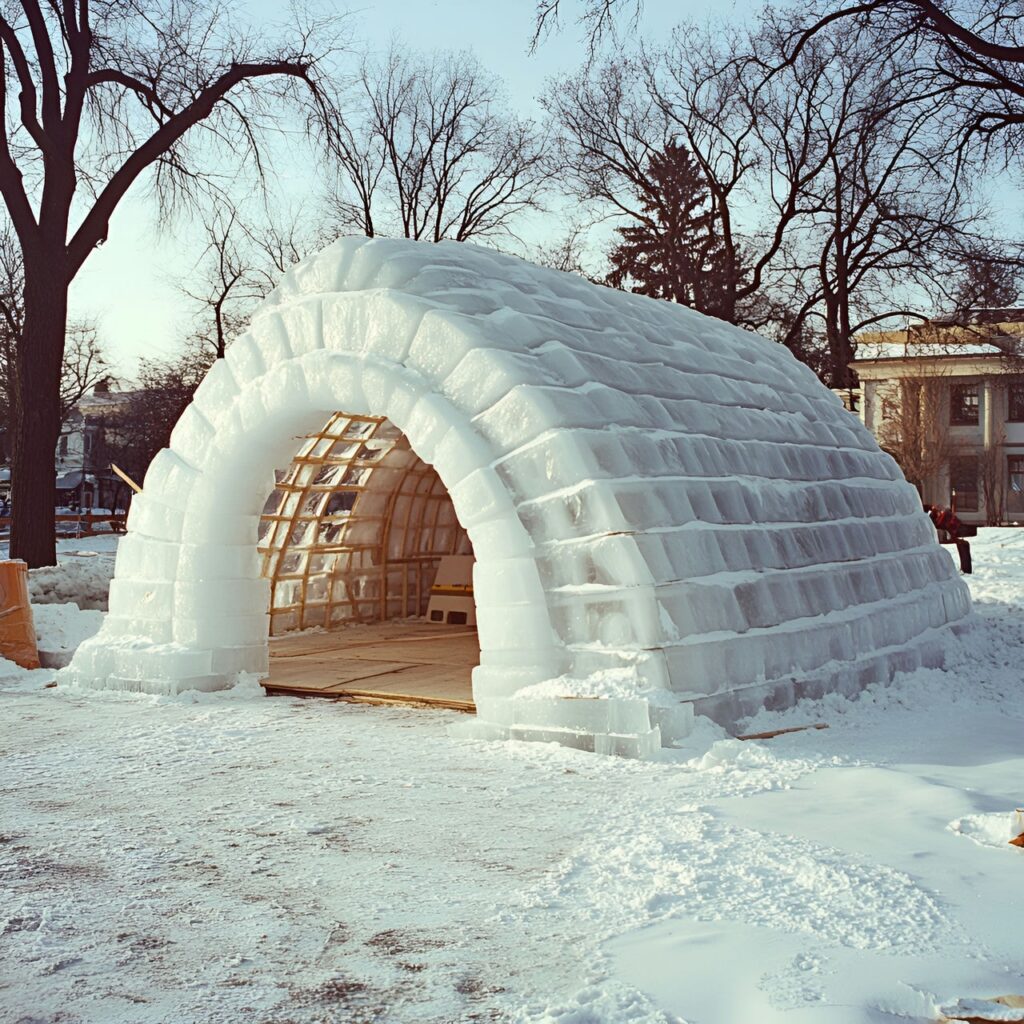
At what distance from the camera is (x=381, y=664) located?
8.73 meters

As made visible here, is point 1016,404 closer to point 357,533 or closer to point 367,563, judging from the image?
point 367,563

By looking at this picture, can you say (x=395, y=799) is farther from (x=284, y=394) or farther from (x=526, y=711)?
(x=284, y=394)

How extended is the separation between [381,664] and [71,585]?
180 inches

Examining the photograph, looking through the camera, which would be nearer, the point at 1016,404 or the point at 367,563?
the point at 367,563

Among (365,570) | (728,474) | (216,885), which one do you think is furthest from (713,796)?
(365,570)

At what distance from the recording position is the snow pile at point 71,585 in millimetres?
11352

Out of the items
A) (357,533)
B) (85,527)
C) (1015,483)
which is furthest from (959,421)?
(357,533)

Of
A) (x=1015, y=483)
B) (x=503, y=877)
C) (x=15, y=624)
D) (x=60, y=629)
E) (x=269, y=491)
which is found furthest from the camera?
(x=1015, y=483)

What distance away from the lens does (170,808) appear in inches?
183

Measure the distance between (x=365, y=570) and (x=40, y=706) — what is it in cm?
489

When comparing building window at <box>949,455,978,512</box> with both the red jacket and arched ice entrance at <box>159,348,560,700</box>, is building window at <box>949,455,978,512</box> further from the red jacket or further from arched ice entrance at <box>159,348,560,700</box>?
arched ice entrance at <box>159,348,560,700</box>

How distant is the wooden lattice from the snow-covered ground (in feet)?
14.5

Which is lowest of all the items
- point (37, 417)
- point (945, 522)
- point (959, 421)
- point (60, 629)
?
point (60, 629)

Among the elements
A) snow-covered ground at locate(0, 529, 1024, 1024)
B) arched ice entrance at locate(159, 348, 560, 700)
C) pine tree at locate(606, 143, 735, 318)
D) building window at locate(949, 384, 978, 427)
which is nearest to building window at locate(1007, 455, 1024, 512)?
building window at locate(949, 384, 978, 427)
